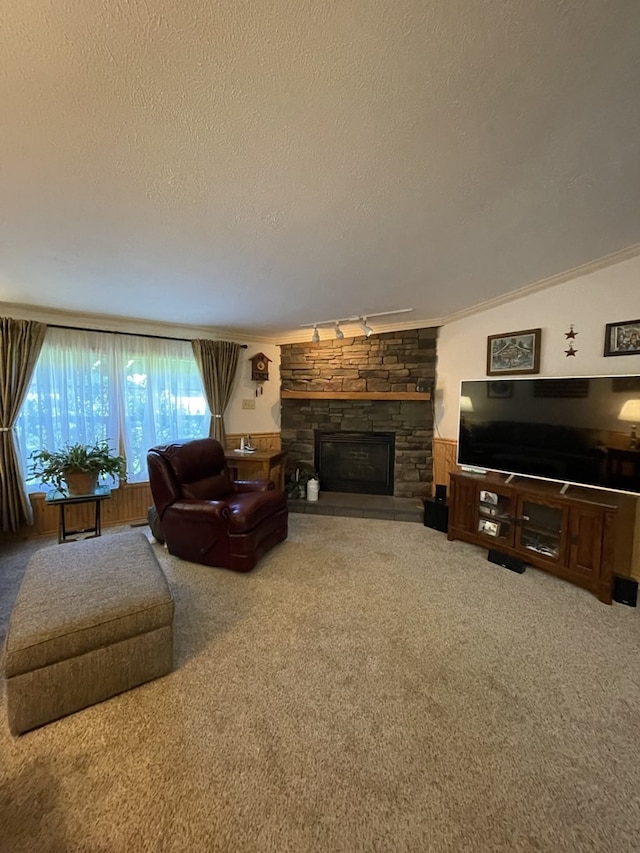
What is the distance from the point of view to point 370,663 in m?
1.73

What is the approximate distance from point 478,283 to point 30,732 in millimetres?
3772

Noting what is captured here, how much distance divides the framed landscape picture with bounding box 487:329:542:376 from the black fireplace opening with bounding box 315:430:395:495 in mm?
1456

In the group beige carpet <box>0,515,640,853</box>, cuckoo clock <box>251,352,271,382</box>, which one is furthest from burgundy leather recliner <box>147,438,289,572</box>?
cuckoo clock <box>251,352,271,382</box>

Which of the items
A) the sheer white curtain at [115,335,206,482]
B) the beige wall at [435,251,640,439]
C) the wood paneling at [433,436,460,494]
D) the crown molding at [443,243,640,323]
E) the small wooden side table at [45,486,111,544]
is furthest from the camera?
the wood paneling at [433,436,460,494]

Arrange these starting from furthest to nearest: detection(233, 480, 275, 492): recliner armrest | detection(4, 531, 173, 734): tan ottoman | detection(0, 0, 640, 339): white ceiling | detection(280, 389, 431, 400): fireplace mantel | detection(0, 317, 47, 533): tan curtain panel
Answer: detection(280, 389, 431, 400): fireplace mantel, detection(233, 480, 275, 492): recliner armrest, detection(0, 317, 47, 533): tan curtain panel, detection(4, 531, 173, 734): tan ottoman, detection(0, 0, 640, 339): white ceiling

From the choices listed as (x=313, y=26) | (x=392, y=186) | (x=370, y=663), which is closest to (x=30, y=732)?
(x=370, y=663)

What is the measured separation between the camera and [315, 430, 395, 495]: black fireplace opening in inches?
171

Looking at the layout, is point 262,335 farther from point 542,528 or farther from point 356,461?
point 542,528

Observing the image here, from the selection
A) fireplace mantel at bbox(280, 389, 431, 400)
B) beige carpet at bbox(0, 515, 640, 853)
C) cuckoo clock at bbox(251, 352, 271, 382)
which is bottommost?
beige carpet at bbox(0, 515, 640, 853)

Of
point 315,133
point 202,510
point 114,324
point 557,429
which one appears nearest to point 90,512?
point 202,510

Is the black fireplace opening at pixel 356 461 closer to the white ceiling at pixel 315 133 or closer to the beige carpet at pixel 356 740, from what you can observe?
the beige carpet at pixel 356 740

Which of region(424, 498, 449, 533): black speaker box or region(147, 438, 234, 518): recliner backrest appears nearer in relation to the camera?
region(147, 438, 234, 518): recliner backrest

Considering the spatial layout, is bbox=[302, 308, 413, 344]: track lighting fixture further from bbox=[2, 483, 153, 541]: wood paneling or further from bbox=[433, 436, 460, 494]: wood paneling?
bbox=[2, 483, 153, 541]: wood paneling

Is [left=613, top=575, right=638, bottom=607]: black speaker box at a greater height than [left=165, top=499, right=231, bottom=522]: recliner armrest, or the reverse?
[left=165, top=499, right=231, bottom=522]: recliner armrest
